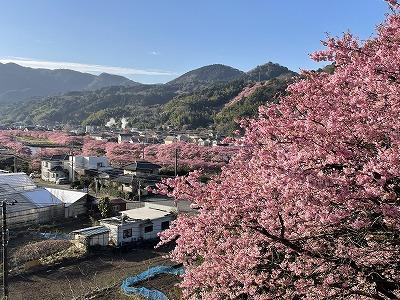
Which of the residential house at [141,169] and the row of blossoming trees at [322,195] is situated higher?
the row of blossoming trees at [322,195]

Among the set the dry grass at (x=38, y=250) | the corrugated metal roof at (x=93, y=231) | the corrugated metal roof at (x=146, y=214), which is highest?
the corrugated metal roof at (x=146, y=214)

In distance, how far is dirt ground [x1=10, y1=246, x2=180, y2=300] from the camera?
15.2 meters

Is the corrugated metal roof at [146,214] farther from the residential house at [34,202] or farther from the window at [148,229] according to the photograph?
the residential house at [34,202]

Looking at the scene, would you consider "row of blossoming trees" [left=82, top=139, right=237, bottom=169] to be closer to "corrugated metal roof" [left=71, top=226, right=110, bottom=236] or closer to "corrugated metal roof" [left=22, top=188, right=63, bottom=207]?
"corrugated metal roof" [left=22, top=188, right=63, bottom=207]

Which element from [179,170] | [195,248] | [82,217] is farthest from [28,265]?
[179,170]

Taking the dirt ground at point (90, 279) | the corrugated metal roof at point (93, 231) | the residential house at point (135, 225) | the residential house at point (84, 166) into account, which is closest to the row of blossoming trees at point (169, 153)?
the residential house at point (84, 166)

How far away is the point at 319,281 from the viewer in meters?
5.55

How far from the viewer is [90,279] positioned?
16922 mm

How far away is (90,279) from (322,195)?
14.3m

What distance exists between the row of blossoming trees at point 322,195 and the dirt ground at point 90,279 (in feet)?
26.4

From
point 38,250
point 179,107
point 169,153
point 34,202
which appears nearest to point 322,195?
point 38,250

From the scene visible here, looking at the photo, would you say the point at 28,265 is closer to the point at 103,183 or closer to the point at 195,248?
the point at 195,248

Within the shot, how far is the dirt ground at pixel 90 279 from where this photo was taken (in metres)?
15.2

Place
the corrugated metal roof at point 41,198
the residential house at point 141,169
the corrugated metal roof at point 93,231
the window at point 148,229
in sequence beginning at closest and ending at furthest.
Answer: the corrugated metal roof at point 93,231 → the window at point 148,229 → the corrugated metal roof at point 41,198 → the residential house at point 141,169
